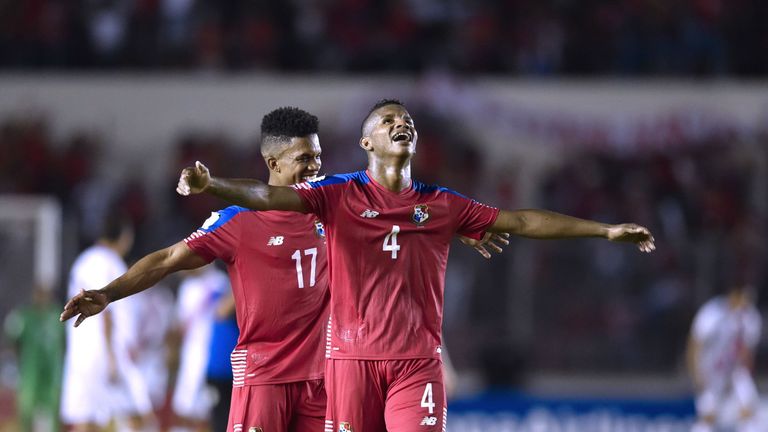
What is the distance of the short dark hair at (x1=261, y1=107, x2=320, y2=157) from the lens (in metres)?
6.58

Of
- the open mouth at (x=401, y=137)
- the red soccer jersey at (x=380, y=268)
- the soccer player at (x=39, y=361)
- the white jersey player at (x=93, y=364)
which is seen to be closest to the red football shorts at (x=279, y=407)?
the red soccer jersey at (x=380, y=268)

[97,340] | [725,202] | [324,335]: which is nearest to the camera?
[324,335]

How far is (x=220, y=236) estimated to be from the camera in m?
6.37

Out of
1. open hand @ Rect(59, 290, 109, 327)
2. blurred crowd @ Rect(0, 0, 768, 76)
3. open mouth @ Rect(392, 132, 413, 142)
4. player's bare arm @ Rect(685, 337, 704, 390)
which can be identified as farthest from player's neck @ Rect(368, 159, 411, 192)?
blurred crowd @ Rect(0, 0, 768, 76)

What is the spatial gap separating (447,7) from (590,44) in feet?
6.92

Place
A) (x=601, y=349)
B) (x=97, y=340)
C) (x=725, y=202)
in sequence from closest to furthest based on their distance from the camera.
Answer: (x=97, y=340) → (x=601, y=349) → (x=725, y=202)

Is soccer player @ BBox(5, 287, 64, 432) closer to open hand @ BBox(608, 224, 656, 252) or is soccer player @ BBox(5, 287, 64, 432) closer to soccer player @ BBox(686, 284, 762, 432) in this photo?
soccer player @ BBox(686, 284, 762, 432)

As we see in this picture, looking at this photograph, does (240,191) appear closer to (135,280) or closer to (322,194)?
(322,194)

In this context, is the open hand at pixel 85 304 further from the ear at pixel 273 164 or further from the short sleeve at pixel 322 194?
the ear at pixel 273 164

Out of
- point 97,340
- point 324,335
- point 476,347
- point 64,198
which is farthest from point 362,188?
point 64,198

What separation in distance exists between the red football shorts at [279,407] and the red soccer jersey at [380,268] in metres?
0.49

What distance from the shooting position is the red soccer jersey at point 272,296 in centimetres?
641

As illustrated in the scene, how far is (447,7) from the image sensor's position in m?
Answer: 18.5

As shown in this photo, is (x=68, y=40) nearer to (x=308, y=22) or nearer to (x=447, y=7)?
(x=308, y=22)
